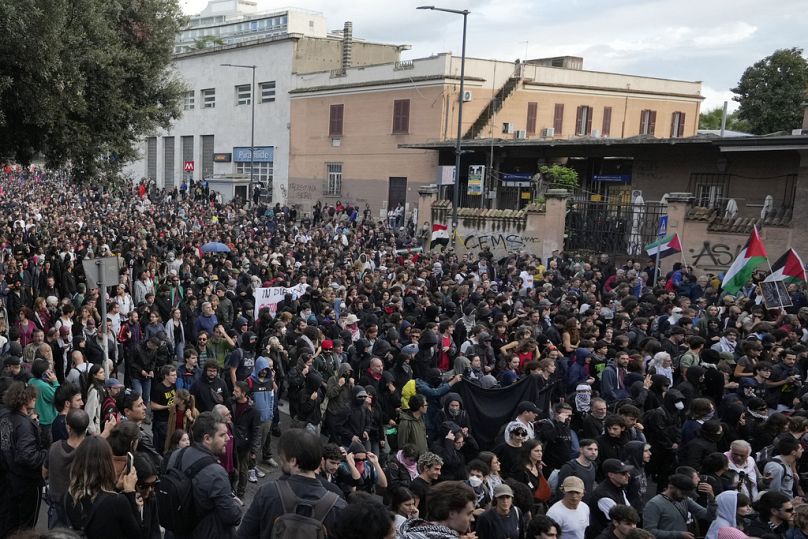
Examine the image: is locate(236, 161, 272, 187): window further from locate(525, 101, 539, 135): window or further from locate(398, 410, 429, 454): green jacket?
locate(398, 410, 429, 454): green jacket

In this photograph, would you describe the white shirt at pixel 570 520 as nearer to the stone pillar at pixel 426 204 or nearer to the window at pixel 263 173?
the stone pillar at pixel 426 204

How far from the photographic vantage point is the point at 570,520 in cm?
574

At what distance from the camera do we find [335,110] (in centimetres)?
4016

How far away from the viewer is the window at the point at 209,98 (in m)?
49.6

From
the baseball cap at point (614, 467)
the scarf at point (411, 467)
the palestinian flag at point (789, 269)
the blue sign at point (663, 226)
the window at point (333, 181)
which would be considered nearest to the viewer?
the baseball cap at point (614, 467)

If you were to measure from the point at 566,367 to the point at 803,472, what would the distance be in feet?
11.4

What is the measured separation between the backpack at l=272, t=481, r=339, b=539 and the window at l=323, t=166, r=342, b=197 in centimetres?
3630

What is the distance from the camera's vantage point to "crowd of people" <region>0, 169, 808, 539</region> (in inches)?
198

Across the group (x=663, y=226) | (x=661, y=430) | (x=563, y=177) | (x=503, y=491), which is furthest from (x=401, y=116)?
(x=503, y=491)

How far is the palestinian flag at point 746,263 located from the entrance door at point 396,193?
22404 millimetres

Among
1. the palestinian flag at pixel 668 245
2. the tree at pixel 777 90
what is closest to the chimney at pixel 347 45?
the tree at pixel 777 90

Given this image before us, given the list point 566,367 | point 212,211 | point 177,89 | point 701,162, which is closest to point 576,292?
point 566,367

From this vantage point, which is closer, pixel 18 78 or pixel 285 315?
pixel 285 315

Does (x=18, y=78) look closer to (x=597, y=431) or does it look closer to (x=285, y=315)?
(x=285, y=315)
